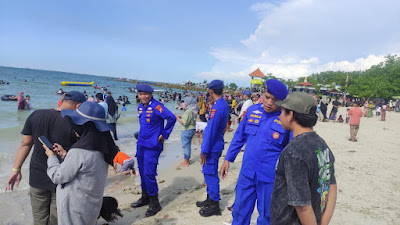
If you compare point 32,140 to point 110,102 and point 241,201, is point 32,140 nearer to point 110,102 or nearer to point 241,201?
point 241,201

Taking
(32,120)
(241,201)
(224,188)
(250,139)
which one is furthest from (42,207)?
(224,188)

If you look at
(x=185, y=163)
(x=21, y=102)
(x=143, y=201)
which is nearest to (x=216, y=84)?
(x=143, y=201)

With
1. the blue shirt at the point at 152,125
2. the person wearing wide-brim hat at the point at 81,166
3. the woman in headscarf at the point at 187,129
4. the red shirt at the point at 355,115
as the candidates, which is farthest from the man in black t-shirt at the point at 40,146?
the red shirt at the point at 355,115

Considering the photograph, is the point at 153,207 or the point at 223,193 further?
the point at 223,193

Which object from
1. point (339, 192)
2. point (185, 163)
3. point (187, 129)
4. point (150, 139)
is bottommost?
point (185, 163)

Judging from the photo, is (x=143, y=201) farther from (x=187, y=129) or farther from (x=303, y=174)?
(x=303, y=174)

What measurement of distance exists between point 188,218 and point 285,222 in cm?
240

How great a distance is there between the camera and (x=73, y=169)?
1.90 m

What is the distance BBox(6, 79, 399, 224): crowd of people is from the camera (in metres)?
1.48

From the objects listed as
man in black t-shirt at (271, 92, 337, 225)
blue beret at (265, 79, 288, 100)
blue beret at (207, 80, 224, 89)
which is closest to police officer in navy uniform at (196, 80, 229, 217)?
blue beret at (207, 80, 224, 89)

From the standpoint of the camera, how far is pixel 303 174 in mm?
1389

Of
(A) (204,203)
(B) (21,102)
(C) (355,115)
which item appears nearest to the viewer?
(A) (204,203)

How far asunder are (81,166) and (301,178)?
1.64m

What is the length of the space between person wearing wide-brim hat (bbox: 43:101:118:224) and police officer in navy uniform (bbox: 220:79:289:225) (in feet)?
4.81
